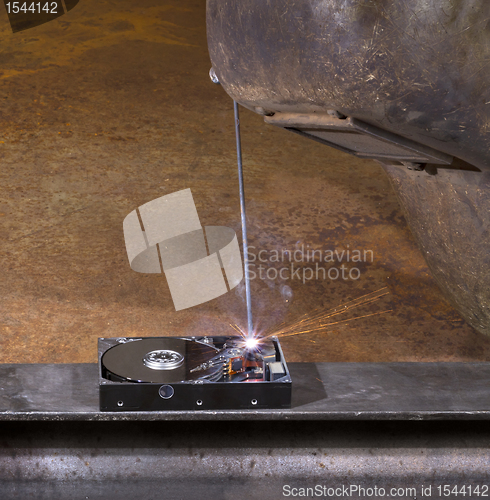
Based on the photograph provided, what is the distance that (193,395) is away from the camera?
127 centimetres

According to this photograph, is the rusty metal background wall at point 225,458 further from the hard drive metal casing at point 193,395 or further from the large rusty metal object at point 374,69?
the large rusty metal object at point 374,69

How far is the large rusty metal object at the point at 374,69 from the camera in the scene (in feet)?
3.25

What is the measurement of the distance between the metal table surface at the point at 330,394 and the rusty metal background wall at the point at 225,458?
0.29 feet

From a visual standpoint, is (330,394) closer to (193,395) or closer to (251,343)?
(251,343)

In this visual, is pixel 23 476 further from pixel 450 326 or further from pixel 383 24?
pixel 450 326

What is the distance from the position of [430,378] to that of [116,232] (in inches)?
77.7

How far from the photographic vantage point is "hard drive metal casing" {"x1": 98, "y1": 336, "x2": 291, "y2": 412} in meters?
1.25

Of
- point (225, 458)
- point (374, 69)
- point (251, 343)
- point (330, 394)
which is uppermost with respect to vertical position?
point (374, 69)

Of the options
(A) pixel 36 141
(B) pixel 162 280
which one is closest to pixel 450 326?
(B) pixel 162 280

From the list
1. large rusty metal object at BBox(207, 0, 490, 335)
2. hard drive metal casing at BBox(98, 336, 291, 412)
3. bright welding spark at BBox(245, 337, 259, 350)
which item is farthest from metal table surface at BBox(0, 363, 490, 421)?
large rusty metal object at BBox(207, 0, 490, 335)

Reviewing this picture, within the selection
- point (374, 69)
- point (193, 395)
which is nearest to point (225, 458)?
point (193, 395)

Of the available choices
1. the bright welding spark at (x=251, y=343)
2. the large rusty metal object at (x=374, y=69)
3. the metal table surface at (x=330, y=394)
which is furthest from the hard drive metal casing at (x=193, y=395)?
the large rusty metal object at (x=374, y=69)

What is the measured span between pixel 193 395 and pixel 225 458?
0.25 metres

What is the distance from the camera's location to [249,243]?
3059 mm
